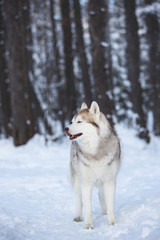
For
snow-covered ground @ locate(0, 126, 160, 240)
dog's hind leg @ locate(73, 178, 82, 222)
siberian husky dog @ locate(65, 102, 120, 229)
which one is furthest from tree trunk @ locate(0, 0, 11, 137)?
siberian husky dog @ locate(65, 102, 120, 229)

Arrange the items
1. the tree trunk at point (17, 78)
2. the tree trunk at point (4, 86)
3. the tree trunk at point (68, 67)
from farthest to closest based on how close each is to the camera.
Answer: the tree trunk at point (4, 86), the tree trunk at point (68, 67), the tree trunk at point (17, 78)

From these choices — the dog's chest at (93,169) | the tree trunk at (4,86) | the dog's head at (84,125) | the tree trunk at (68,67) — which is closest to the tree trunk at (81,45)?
the tree trunk at (68,67)

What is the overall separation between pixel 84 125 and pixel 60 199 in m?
2.44

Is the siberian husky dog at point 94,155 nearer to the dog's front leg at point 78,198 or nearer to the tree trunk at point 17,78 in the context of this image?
the dog's front leg at point 78,198

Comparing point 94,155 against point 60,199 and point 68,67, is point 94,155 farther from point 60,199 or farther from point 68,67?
point 68,67

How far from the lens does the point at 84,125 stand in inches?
177

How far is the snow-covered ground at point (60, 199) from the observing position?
4.09 metres

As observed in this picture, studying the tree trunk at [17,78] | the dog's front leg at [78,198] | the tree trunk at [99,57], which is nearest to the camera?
the dog's front leg at [78,198]

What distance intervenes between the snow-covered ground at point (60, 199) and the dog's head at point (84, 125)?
4.43 ft

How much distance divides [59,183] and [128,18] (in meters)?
8.32

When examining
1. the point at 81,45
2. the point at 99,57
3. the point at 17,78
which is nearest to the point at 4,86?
the point at 17,78

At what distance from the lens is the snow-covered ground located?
161 inches

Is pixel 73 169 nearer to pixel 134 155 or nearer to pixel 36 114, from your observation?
pixel 134 155

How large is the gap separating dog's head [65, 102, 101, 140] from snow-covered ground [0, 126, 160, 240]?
135 cm
